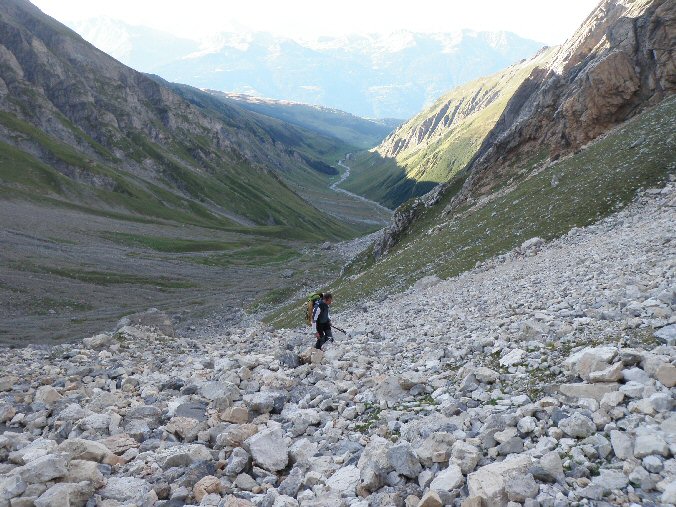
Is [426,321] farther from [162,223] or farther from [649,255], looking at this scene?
[162,223]

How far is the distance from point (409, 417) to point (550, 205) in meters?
32.5

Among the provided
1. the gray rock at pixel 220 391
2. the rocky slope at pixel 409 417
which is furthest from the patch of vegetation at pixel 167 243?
the gray rock at pixel 220 391

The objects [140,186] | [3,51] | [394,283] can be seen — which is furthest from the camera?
[3,51]

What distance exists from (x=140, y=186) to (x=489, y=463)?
588ft

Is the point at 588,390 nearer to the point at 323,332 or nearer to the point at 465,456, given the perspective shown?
the point at 465,456

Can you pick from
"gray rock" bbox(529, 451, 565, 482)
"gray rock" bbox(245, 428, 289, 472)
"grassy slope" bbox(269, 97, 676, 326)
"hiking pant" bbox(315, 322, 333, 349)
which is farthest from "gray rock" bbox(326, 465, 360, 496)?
"grassy slope" bbox(269, 97, 676, 326)

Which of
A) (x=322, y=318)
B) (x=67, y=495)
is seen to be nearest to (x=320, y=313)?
(x=322, y=318)

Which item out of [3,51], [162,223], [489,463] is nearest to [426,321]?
[489,463]

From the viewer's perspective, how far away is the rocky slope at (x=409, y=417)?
25.4 ft

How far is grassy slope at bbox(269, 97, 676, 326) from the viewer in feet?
117

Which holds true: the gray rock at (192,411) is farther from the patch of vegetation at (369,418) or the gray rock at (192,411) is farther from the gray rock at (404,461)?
the gray rock at (404,461)

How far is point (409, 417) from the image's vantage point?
1159cm

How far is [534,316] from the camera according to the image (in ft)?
54.5

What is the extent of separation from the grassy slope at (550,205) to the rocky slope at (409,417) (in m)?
14.3
